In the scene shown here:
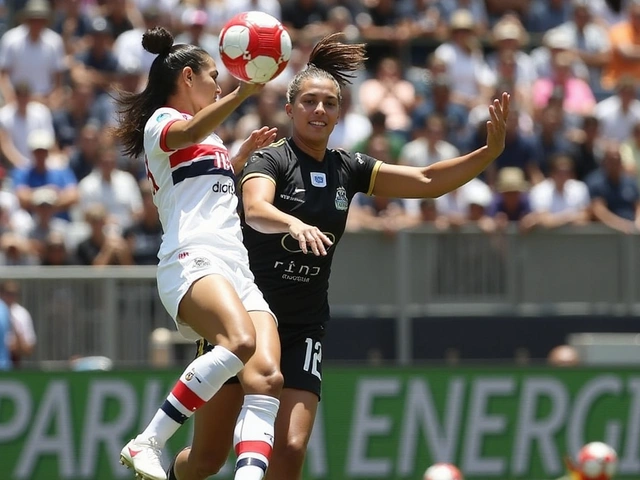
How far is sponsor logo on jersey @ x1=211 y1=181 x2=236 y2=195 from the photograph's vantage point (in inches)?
268

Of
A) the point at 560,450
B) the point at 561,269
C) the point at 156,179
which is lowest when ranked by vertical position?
the point at 560,450

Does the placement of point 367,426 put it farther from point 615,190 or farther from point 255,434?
point 255,434

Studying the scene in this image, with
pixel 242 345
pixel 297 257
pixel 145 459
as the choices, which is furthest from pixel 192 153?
pixel 145 459

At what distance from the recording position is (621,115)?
1636 cm

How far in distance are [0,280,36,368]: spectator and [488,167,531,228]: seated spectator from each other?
488cm

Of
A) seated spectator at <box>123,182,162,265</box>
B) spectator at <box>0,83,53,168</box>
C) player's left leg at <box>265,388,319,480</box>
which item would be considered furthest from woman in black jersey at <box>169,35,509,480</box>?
spectator at <box>0,83,53,168</box>

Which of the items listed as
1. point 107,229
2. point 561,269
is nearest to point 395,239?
point 561,269

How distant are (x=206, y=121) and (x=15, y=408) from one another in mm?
5880

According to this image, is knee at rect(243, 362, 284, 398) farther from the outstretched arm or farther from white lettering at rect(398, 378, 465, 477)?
white lettering at rect(398, 378, 465, 477)

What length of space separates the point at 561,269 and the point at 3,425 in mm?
5878

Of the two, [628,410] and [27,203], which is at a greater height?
[27,203]

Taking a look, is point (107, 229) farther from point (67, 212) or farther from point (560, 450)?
point (560, 450)

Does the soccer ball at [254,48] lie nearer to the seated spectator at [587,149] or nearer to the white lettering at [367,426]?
the white lettering at [367,426]

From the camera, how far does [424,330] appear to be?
1379 cm
